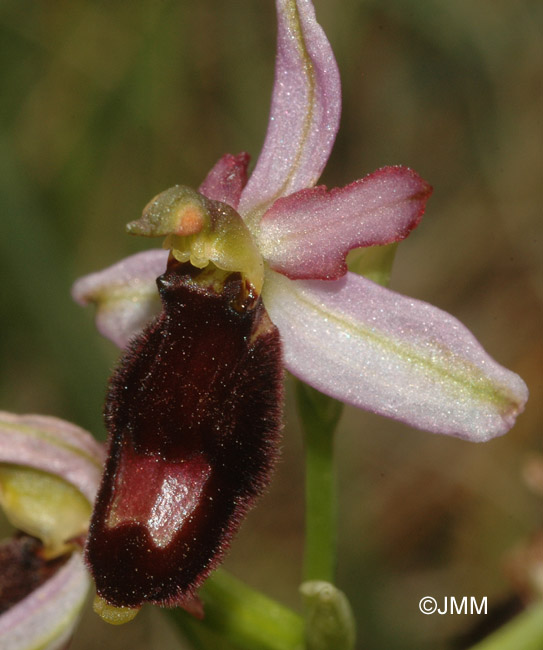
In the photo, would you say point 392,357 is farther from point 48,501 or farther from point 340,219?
point 48,501

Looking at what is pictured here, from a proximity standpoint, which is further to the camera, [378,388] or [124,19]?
[124,19]

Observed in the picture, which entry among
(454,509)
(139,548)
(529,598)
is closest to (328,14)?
(454,509)

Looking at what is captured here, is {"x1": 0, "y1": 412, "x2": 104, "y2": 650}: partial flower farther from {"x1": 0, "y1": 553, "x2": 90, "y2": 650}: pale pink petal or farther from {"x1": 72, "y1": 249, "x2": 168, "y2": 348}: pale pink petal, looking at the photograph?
{"x1": 72, "y1": 249, "x2": 168, "y2": 348}: pale pink petal

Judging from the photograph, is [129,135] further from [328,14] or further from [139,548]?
[139,548]

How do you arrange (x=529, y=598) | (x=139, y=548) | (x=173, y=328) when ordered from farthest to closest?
(x=529, y=598)
(x=173, y=328)
(x=139, y=548)

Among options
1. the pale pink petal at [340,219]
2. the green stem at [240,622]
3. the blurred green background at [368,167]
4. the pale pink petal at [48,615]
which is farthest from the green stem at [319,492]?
the blurred green background at [368,167]

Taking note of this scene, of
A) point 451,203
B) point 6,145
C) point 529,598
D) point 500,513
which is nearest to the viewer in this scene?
point 529,598

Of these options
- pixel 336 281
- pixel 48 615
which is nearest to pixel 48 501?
pixel 48 615
